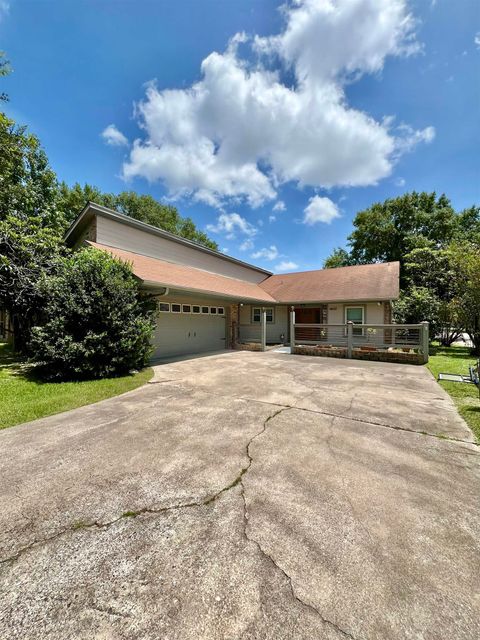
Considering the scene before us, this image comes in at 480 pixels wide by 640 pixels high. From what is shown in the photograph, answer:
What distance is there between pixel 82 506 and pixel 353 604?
238 centimetres

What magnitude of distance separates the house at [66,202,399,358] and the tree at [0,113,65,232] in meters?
2.62

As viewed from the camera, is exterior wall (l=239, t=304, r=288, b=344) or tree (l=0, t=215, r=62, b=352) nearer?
tree (l=0, t=215, r=62, b=352)

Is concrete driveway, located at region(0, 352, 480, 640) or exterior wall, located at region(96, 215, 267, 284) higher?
exterior wall, located at region(96, 215, 267, 284)

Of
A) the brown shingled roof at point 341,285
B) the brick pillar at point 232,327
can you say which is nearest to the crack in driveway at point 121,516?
the brick pillar at point 232,327

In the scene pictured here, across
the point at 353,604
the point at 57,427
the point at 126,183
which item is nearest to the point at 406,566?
the point at 353,604

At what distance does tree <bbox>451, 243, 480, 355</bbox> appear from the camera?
11.8 meters

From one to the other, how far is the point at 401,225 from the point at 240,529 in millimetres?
30437

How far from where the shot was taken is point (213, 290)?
1217 centimetres

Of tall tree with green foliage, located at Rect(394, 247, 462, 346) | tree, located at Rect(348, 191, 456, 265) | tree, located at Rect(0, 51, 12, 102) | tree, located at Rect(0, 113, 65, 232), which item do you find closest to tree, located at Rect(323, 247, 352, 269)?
tree, located at Rect(348, 191, 456, 265)

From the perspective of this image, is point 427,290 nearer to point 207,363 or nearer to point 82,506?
point 207,363

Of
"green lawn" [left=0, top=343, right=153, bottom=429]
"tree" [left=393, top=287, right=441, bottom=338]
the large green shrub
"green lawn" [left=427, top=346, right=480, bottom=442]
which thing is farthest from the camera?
"tree" [left=393, top=287, right=441, bottom=338]

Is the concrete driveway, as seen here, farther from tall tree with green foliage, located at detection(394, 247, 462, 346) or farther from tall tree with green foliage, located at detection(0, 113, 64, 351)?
tall tree with green foliage, located at detection(394, 247, 462, 346)

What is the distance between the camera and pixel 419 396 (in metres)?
6.07

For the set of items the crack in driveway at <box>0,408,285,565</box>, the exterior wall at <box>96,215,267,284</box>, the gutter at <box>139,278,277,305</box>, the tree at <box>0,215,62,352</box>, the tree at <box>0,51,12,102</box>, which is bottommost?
the crack in driveway at <box>0,408,285,565</box>
